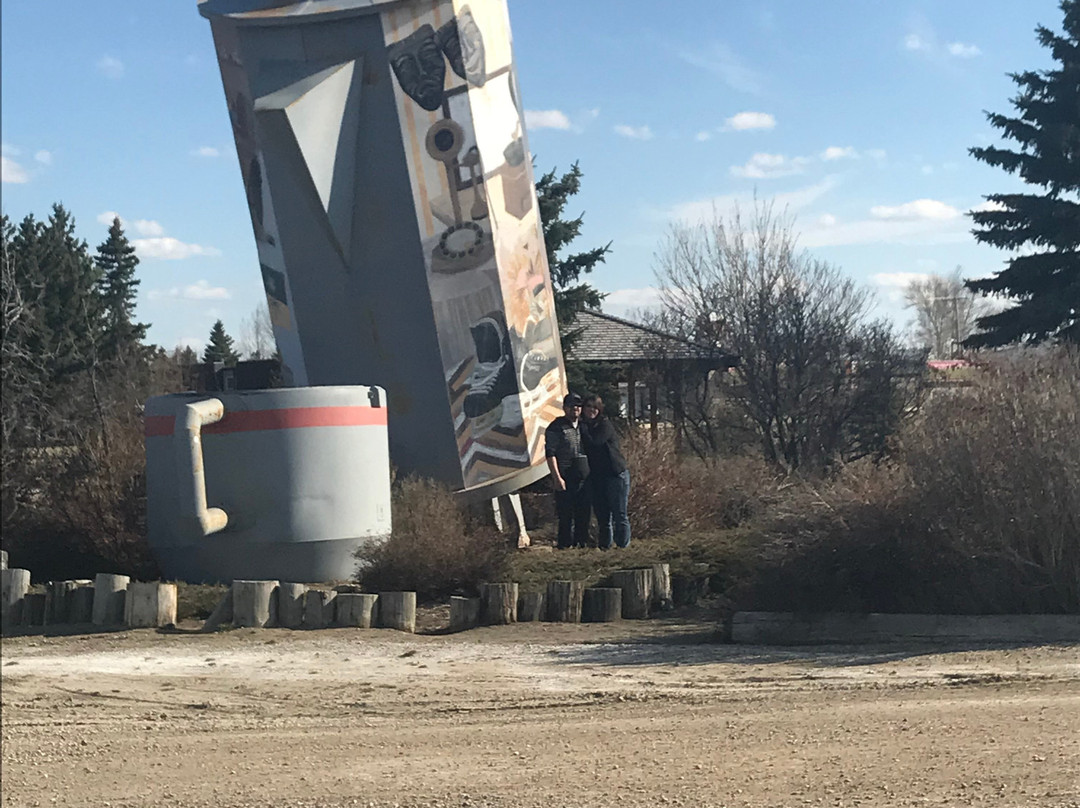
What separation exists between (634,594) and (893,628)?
2.62 m

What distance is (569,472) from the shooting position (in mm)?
14188

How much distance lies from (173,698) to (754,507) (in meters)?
9.54

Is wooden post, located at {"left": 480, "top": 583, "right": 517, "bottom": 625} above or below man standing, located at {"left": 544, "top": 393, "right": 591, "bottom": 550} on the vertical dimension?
below

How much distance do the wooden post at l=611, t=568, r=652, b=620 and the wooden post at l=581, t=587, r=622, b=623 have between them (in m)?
0.17

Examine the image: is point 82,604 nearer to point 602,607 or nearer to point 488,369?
point 602,607

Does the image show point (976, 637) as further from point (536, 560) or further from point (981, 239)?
point (981, 239)

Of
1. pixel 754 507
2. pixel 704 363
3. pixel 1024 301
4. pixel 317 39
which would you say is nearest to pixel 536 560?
pixel 754 507

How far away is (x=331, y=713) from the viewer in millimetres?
7719

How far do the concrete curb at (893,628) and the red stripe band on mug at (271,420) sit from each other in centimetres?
501

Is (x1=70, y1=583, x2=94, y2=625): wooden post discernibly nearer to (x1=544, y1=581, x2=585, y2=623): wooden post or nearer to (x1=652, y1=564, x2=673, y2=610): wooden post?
(x1=544, y1=581, x2=585, y2=623): wooden post

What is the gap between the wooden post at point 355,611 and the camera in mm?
11023

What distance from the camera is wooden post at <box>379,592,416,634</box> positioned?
432 inches

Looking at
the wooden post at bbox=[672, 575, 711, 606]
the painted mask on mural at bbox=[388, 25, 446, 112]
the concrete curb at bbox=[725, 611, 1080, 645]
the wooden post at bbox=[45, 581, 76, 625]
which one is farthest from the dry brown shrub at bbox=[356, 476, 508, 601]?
the painted mask on mural at bbox=[388, 25, 446, 112]

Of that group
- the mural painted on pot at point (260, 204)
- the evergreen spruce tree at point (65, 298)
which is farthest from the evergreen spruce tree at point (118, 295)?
the mural painted on pot at point (260, 204)
